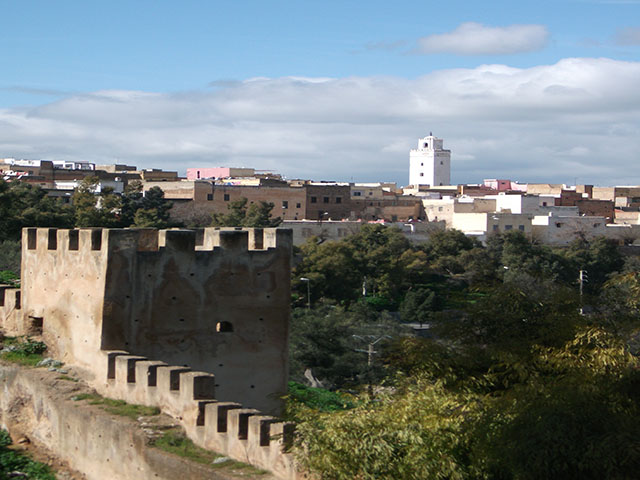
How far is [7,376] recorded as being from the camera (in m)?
13.5

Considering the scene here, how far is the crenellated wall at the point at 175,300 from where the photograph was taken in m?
13.0

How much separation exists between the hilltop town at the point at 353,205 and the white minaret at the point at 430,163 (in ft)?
45.0

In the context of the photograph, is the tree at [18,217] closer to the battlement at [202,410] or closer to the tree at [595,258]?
the battlement at [202,410]

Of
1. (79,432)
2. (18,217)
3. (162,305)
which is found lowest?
(79,432)

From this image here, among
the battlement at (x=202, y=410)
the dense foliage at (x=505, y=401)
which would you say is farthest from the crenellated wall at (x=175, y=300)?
the dense foliage at (x=505, y=401)

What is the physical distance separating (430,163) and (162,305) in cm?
8541

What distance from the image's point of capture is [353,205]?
233ft

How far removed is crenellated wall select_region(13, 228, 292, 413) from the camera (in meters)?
13.0

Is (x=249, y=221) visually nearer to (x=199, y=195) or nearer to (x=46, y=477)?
(x=199, y=195)

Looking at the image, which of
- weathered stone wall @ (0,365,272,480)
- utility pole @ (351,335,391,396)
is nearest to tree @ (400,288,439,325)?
utility pole @ (351,335,391,396)

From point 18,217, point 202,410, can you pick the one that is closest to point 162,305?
point 202,410

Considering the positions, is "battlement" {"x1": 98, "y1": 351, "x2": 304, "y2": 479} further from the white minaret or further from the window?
the white minaret

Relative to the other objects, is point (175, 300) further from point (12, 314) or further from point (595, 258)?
point (595, 258)

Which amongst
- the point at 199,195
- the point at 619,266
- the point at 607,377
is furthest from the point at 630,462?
the point at 199,195
